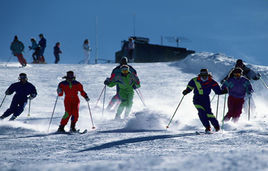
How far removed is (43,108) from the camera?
11.7 metres

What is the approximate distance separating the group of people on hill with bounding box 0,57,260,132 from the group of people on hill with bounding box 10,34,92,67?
30.4 feet

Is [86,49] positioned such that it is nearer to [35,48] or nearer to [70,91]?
[35,48]

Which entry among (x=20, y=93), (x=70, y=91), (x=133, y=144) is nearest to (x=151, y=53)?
(x=20, y=93)

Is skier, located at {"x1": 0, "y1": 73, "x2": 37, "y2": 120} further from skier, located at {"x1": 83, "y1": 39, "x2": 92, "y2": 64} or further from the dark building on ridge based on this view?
the dark building on ridge

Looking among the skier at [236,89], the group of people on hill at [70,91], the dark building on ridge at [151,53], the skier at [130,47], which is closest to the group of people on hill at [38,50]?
the skier at [130,47]

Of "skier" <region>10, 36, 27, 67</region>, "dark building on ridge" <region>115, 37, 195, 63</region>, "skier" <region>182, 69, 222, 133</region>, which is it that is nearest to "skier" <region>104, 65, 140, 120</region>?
"skier" <region>182, 69, 222, 133</region>

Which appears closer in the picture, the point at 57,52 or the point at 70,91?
the point at 70,91

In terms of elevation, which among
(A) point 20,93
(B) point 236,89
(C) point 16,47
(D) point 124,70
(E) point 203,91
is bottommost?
(A) point 20,93

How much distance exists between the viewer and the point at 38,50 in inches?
767

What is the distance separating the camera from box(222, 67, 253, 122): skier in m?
8.01

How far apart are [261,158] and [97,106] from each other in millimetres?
8863

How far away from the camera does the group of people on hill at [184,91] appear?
6688mm

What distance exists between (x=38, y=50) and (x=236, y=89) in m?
14.2

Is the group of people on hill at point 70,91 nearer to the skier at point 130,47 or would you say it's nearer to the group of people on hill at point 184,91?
the group of people on hill at point 184,91
